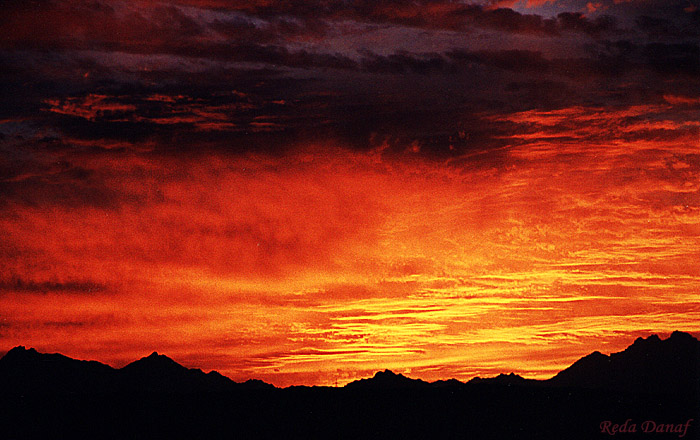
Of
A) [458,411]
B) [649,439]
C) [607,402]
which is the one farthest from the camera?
[607,402]

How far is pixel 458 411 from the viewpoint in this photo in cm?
11719

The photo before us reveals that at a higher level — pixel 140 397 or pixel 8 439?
pixel 140 397

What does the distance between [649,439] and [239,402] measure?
6487 cm

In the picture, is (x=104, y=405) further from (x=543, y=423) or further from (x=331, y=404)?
(x=543, y=423)

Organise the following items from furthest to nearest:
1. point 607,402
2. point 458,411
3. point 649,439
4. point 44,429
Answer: point 607,402 < point 458,411 < point 44,429 < point 649,439

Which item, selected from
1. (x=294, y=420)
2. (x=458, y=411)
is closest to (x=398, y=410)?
(x=458, y=411)

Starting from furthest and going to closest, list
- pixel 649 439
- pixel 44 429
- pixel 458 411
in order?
pixel 458 411
pixel 44 429
pixel 649 439

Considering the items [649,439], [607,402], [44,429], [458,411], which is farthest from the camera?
[607,402]

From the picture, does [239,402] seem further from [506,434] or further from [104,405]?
[506,434]

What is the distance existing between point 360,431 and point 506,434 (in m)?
21.7

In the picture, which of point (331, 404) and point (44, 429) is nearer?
point (44, 429)

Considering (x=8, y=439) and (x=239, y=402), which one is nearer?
(x=8, y=439)

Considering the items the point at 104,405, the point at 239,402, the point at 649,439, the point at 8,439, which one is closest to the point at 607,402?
the point at 649,439

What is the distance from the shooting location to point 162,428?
104 metres
